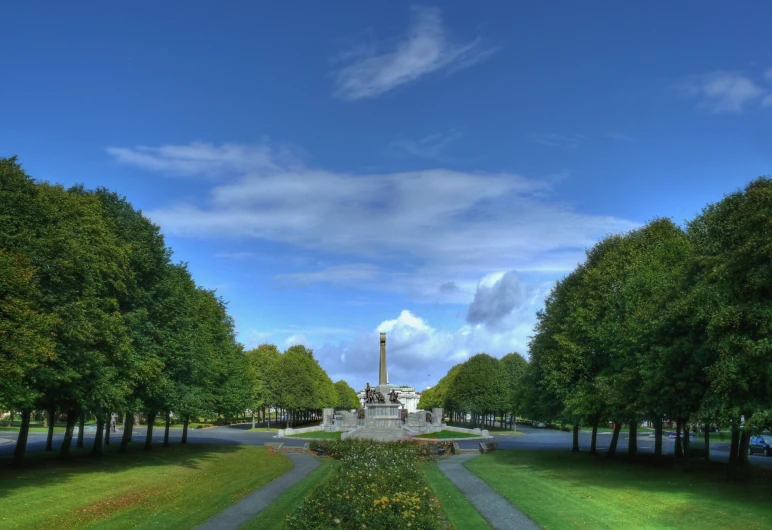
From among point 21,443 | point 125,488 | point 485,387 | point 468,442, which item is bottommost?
point 468,442

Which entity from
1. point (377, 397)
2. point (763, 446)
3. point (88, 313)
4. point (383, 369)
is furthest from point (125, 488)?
point (383, 369)

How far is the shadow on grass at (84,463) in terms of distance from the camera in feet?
95.0

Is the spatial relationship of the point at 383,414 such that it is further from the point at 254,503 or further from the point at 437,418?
the point at 254,503

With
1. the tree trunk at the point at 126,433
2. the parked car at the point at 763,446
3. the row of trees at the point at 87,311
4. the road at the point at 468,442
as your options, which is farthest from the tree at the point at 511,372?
the row of trees at the point at 87,311

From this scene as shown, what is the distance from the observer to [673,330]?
30469 mm

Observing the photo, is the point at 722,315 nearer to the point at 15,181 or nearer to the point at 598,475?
the point at 598,475

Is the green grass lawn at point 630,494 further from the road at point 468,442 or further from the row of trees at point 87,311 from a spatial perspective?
the row of trees at point 87,311

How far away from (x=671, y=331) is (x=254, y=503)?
2102 centimetres

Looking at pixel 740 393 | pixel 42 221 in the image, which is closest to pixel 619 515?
pixel 740 393

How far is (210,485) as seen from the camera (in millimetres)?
30812

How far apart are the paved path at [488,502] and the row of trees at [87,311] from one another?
17.5m

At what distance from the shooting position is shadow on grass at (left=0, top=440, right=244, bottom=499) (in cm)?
2897

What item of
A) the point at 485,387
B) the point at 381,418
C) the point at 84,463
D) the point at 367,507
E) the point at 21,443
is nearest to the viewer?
the point at 367,507

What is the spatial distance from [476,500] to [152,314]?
2292 centimetres
